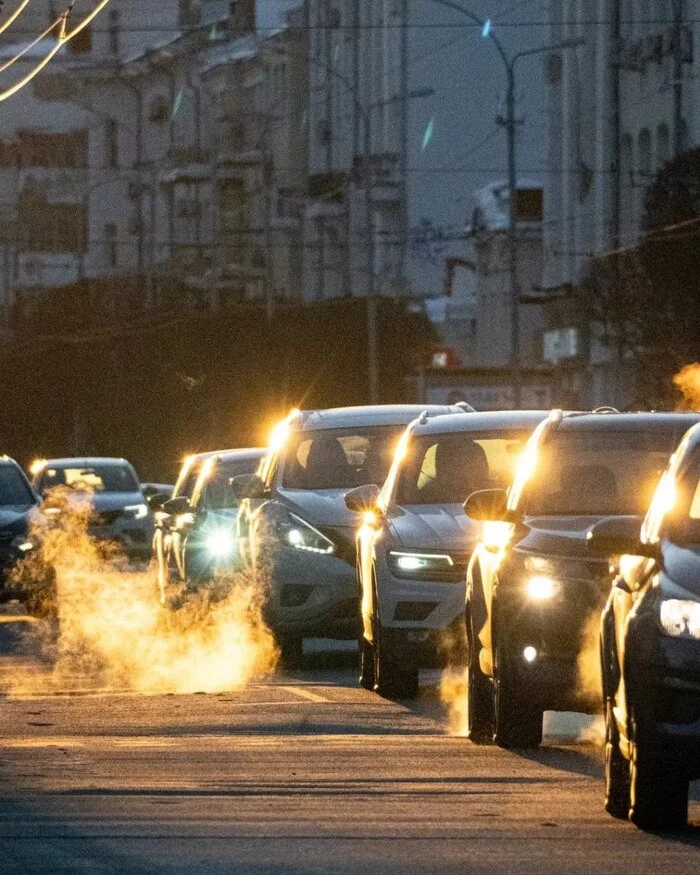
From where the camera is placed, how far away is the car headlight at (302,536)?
19.9m

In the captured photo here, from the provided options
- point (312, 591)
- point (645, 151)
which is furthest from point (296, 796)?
point (645, 151)

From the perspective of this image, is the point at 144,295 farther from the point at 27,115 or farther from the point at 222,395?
the point at 27,115

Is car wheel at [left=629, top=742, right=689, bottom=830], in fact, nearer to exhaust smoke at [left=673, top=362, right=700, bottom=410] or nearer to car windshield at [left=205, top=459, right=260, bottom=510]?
car windshield at [left=205, top=459, right=260, bottom=510]

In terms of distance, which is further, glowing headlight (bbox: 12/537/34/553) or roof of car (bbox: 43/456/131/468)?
roof of car (bbox: 43/456/131/468)

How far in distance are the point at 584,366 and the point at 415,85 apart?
1756 centimetres

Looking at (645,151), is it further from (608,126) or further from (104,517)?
(104,517)

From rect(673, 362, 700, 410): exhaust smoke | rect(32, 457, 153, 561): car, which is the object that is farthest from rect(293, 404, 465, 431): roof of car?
rect(673, 362, 700, 410): exhaust smoke

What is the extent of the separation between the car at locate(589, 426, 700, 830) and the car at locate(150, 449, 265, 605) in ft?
38.0

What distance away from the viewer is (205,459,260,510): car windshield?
25.6 metres

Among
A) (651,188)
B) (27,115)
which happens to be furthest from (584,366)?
(27,115)

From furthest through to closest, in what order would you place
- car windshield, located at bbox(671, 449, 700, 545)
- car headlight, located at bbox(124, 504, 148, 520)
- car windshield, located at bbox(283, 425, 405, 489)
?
car headlight, located at bbox(124, 504, 148, 520) → car windshield, located at bbox(283, 425, 405, 489) → car windshield, located at bbox(671, 449, 700, 545)

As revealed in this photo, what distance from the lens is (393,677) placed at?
1683 centimetres

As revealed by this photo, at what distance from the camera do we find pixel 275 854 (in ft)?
29.8

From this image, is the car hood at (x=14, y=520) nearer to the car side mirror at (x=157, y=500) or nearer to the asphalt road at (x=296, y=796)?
the car side mirror at (x=157, y=500)
